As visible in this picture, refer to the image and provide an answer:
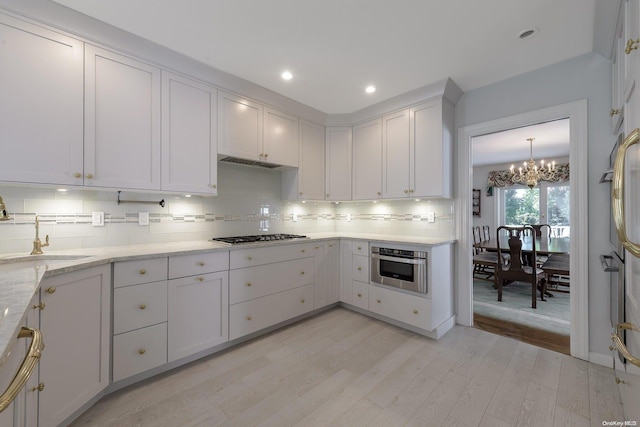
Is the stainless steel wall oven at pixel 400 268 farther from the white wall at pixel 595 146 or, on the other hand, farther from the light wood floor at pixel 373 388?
the white wall at pixel 595 146

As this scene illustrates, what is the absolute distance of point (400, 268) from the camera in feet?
9.08

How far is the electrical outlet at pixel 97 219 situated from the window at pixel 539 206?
26.0ft

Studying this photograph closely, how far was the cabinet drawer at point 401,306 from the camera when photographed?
101 inches

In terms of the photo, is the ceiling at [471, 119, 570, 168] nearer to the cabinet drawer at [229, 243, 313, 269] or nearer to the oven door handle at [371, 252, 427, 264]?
the oven door handle at [371, 252, 427, 264]

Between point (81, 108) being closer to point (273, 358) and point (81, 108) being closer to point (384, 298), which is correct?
point (273, 358)

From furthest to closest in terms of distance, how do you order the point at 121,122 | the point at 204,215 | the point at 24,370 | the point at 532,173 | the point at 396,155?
the point at 532,173
the point at 396,155
the point at 204,215
the point at 121,122
the point at 24,370

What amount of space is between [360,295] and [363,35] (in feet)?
8.38

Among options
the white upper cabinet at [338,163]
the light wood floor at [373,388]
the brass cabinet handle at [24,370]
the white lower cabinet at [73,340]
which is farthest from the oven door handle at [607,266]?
the white lower cabinet at [73,340]

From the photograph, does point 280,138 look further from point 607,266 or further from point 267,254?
point 607,266

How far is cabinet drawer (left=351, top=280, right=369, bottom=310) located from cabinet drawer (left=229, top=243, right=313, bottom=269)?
27.0 inches

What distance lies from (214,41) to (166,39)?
1.15 ft

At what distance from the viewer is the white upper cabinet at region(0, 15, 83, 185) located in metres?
1.57

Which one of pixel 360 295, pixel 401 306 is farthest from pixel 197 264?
pixel 401 306

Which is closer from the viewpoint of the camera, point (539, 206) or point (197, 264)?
point (197, 264)
